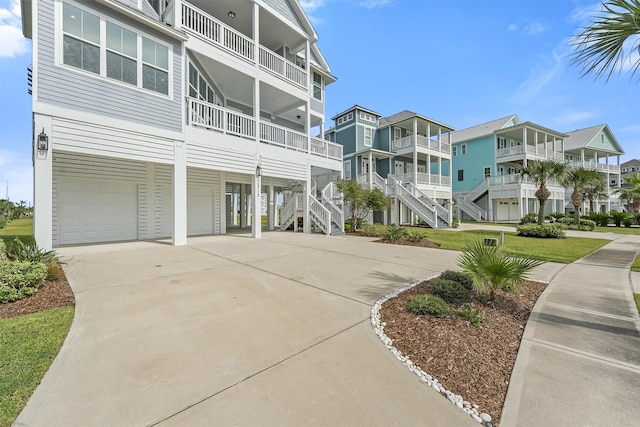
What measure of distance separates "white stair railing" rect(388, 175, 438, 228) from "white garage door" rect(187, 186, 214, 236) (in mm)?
13656

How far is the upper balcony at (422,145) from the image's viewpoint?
72.5 ft

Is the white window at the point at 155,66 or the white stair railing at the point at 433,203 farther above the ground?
the white window at the point at 155,66

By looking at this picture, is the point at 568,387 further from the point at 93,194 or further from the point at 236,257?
the point at 93,194

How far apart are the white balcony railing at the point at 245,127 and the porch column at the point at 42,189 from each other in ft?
13.0

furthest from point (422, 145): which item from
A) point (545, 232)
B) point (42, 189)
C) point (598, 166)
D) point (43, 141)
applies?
point (598, 166)

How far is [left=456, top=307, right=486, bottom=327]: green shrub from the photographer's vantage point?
3434 millimetres

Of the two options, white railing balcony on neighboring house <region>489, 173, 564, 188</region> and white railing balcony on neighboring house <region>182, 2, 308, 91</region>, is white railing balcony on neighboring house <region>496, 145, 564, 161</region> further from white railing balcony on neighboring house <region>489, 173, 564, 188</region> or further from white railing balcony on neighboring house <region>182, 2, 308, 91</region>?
white railing balcony on neighboring house <region>182, 2, 308, 91</region>

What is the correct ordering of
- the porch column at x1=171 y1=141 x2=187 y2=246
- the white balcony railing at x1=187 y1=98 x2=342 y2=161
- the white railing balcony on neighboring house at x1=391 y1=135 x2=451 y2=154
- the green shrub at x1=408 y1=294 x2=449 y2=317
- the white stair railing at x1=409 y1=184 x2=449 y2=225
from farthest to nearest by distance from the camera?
the white railing balcony on neighboring house at x1=391 y1=135 x2=451 y2=154 < the white stair railing at x1=409 y1=184 x2=449 y2=225 < the white balcony railing at x1=187 y1=98 x2=342 y2=161 < the porch column at x1=171 y1=141 x2=187 y2=246 < the green shrub at x1=408 y1=294 x2=449 y2=317

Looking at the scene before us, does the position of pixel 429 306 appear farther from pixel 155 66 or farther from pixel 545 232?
pixel 545 232

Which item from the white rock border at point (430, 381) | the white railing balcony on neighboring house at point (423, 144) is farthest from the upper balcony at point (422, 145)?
the white rock border at point (430, 381)

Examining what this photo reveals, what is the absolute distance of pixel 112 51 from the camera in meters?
7.89

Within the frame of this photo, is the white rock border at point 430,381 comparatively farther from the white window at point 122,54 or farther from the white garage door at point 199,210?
the white garage door at point 199,210

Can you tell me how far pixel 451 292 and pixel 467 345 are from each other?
1.26 m

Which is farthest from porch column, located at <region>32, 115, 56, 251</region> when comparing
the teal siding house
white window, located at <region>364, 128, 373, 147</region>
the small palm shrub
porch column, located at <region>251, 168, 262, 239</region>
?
the small palm shrub
